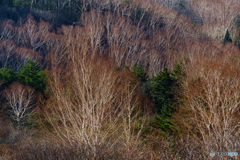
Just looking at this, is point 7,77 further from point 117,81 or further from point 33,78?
point 117,81

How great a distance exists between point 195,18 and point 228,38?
2368 centimetres

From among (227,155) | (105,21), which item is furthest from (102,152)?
(105,21)

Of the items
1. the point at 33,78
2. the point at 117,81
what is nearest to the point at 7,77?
the point at 33,78

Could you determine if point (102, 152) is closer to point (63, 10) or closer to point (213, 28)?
point (63, 10)

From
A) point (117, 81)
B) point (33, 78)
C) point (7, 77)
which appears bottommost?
point (7, 77)

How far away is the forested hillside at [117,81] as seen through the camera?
9477mm

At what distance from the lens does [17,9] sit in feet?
164

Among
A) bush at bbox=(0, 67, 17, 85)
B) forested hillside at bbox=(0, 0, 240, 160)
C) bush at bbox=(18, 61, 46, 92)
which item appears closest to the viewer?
forested hillside at bbox=(0, 0, 240, 160)

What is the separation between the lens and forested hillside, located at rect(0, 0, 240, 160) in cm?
948

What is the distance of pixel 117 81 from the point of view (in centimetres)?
1778

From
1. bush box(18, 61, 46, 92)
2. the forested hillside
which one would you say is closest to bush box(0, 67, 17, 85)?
the forested hillside

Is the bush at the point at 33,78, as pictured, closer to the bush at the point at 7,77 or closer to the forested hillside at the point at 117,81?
the forested hillside at the point at 117,81

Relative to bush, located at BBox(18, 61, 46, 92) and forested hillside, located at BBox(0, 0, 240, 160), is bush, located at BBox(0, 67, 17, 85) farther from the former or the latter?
bush, located at BBox(18, 61, 46, 92)

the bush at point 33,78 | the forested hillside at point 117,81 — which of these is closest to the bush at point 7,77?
the forested hillside at point 117,81
